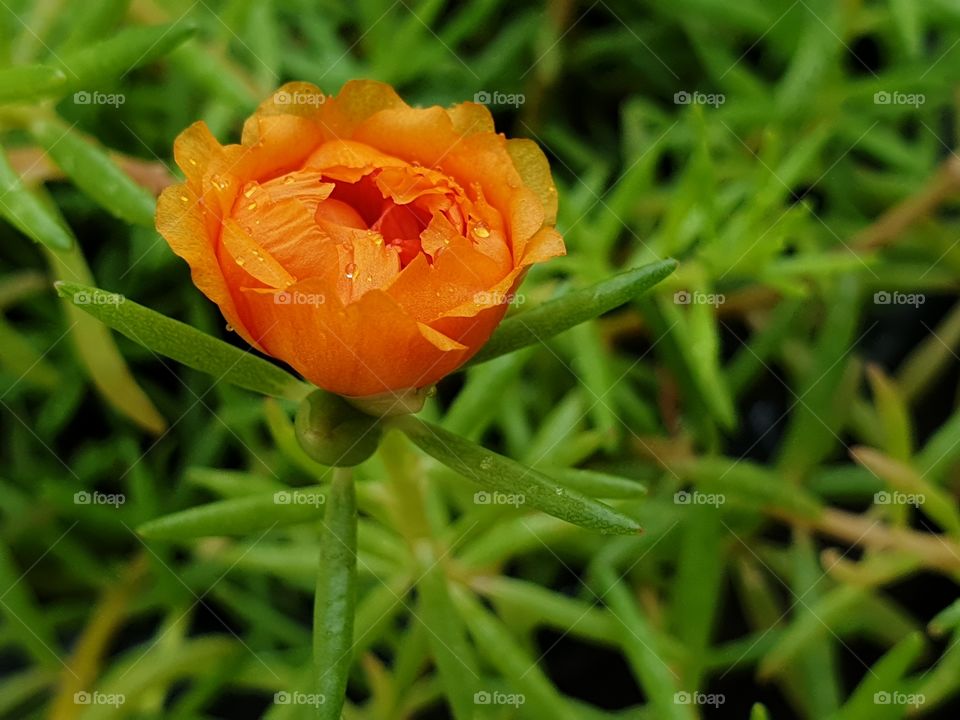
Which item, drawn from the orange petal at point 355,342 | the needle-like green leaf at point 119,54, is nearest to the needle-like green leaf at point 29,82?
the needle-like green leaf at point 119,54

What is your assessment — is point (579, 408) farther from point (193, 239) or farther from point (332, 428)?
point (193, 239)

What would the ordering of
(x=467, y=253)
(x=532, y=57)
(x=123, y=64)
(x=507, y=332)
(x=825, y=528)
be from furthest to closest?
(x=532, y=57) < (x=825, y=528) < (x=123, y=64) < (x=507, y=332) < (x=467, y=253)

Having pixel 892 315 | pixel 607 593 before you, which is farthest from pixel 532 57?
pixel 607 593

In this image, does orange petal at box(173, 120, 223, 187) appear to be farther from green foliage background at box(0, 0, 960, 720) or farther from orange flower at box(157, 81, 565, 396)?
green foliage background at box(0, 0, 960, 720)

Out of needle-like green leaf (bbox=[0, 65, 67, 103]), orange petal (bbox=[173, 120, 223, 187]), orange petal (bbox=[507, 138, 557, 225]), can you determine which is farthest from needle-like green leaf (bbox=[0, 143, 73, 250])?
orange petal (bbox=[507, 138, 557, 225])

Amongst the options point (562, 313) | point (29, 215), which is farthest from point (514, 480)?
point (29, 215)

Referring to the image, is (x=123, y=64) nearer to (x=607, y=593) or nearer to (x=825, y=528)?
(x=607, y=593)

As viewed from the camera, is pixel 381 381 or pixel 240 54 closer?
pixel 381 381
